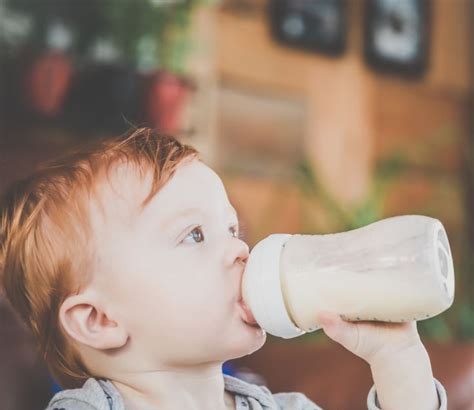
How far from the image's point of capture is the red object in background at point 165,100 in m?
2.05

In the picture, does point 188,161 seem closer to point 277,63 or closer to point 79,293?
point 79,293

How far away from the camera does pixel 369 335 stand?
70cm

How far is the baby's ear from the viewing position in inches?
30.3

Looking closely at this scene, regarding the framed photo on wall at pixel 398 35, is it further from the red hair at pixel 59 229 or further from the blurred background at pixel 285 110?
the red hair at pixel 59 229

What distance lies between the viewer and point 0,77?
75.8 inches

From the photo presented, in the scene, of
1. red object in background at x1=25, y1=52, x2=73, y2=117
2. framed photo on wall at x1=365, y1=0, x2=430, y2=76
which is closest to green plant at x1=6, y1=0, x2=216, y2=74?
red object in background at x1=25, y1=52, x2=73, y2=117

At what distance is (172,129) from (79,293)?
1390 mm

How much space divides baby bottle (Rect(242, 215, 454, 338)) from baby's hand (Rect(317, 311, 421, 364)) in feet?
0.03

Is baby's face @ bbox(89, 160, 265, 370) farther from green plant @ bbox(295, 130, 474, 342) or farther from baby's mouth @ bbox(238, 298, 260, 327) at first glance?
green plant @ bbox(295, 130, 474, 342)

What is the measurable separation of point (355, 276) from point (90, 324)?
0.92 feet

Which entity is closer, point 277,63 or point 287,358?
point 287,358

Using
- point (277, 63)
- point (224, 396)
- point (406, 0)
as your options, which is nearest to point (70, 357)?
point (224, 396)

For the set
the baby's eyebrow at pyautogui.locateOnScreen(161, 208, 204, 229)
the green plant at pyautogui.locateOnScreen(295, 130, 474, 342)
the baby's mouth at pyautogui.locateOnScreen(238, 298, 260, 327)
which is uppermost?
the baby's eyebrow at pyautogui.locateOnScreen(161, 208, 204, 229)

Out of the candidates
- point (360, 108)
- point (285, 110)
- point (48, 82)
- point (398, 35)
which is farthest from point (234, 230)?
point (398, 35)
